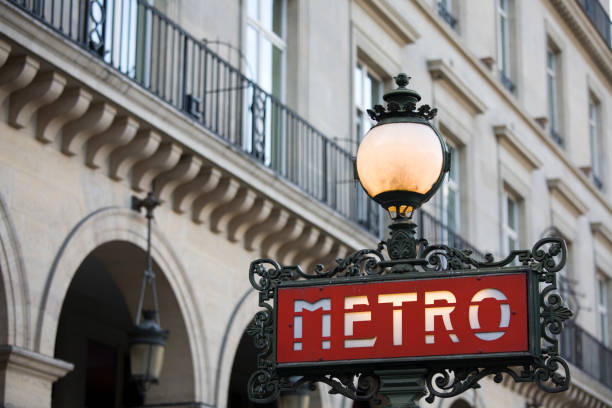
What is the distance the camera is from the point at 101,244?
468 inches

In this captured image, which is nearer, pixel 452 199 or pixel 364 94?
pixel 364 94

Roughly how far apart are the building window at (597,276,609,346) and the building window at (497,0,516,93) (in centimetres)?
548

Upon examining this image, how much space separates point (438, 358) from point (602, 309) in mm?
23984

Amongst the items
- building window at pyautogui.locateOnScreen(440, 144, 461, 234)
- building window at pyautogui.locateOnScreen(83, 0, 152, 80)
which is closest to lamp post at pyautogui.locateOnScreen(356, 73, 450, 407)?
building window at pyautogui.locateOnScreen(83, 0, 152, 80)

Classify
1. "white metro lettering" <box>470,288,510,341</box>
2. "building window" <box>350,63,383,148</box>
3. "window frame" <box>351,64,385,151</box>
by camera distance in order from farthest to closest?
1. "building window" <box>350,63,383,148</box>
2. "window frame" <box>351,64,385,151</box>
3. "white metro lettering" <box>470,288,510,341</box>

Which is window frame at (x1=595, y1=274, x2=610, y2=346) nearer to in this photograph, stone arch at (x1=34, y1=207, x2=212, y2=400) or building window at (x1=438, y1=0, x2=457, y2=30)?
building window at (x1=438, y1=0, x2=457, y2=30)

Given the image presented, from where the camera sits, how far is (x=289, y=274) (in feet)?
17.7

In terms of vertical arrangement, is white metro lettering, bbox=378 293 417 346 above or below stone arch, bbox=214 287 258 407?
below

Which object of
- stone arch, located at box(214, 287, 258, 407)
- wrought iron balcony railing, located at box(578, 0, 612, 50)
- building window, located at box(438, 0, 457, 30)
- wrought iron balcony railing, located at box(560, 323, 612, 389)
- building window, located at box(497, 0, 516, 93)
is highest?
wrought iron balcony railing, located at box(578, 0, 612, 50)

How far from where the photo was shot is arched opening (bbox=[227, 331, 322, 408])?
14453 millimetres

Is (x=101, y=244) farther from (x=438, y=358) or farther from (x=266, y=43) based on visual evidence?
(x=438, y=358)

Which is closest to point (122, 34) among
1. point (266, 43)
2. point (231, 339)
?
point (231, 339)

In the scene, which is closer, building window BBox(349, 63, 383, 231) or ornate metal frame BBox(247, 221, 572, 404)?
ornate metal frame BBox(247, 221, 572, 404)

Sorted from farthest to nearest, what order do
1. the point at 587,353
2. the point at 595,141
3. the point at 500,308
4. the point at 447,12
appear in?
the point at 595,141 → the point at 587,353 → the point at 447,12 → the point at 500,308
